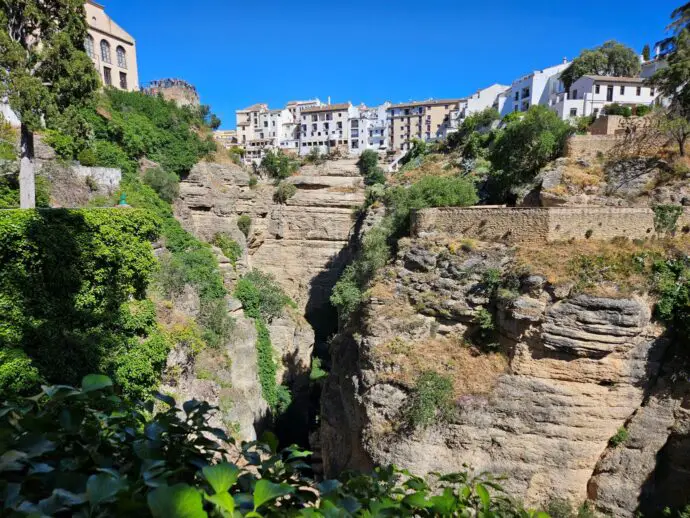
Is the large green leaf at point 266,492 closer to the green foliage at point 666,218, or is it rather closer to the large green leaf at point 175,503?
the large green leaf at point 175,503

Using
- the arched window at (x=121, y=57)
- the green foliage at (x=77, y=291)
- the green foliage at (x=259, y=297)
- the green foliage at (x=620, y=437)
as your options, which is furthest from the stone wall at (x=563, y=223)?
the arched window at (x=121, y=57)

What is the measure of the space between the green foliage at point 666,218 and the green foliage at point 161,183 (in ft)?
71.1

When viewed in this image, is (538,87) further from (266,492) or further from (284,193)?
(266,492)

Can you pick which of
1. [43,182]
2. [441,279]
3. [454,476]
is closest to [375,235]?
[441,279]

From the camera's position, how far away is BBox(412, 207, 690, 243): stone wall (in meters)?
12.4

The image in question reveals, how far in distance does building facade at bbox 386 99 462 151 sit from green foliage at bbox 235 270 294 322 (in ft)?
120

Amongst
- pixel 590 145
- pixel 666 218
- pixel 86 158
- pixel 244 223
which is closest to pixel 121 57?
pixel 244 223

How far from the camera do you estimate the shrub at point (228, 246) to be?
23938mm

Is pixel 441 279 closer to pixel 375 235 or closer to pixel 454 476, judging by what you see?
pixel 375 235

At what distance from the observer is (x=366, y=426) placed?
12172 millimetres

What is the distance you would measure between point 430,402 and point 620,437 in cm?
507

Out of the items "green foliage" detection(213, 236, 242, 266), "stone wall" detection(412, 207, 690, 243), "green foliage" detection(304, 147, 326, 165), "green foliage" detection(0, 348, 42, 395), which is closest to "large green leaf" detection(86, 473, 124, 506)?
"green foliage" detection(0, 348, 42, 395)

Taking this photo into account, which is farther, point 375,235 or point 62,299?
point 375,235

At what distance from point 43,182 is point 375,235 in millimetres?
12949
